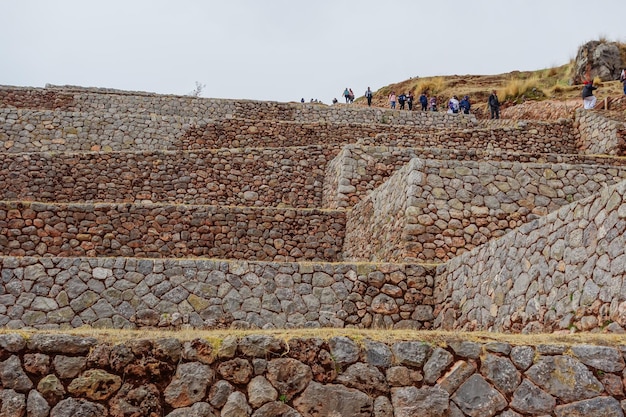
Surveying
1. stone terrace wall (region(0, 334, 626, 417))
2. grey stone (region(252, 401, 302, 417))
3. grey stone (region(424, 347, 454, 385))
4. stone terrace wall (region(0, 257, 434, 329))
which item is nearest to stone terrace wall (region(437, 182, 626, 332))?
stone terrace wall (region(0, 257, 434, 329))

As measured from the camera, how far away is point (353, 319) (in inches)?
392

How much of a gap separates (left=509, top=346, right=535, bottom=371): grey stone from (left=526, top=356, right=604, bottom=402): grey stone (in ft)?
0.14

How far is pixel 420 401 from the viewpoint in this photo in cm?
463

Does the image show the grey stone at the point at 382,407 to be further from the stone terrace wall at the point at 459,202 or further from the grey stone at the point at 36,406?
the stone terrace wall at the point at 459,202

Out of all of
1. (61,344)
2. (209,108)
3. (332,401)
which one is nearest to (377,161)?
(209,108)

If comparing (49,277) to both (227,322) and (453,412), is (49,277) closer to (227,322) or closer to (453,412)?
(227,322)

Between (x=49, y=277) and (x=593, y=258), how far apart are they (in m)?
7.50

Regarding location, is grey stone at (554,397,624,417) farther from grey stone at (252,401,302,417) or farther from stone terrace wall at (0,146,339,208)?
stone terrace wall at (0,146,339,208)

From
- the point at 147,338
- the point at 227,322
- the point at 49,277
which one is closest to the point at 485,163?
the point at 227,322

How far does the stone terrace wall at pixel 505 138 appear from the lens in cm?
1858

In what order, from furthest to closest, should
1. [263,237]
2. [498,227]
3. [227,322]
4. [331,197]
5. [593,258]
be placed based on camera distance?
[331,197] → [263,237] → [498,227] → [227,322] → [593,258]

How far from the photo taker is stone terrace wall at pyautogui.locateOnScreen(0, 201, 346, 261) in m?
13.3

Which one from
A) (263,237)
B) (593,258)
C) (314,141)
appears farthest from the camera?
(314,141)

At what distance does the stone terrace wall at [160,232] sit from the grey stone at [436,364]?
876cm
